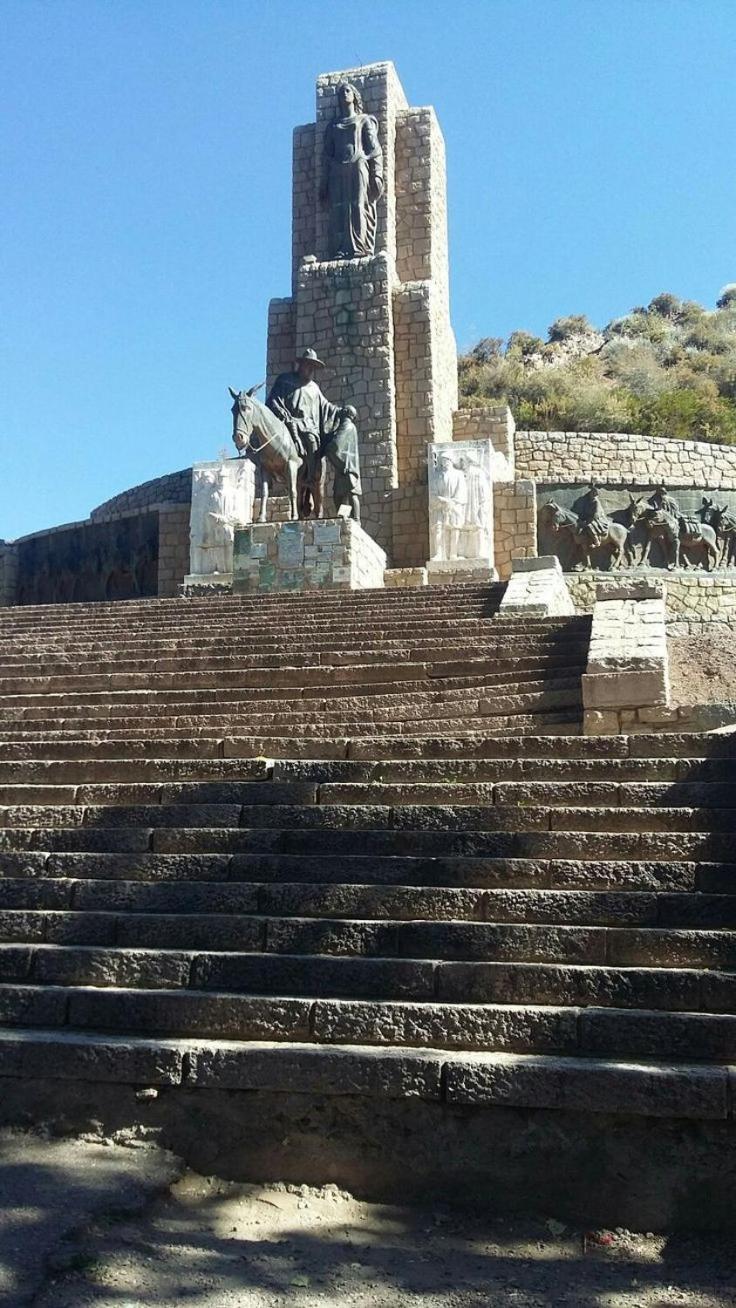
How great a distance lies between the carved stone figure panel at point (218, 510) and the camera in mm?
16547

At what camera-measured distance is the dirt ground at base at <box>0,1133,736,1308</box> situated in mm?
2637

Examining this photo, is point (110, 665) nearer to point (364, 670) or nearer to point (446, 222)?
point (364, 670)

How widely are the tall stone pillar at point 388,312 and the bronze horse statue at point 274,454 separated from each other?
343 centimetres

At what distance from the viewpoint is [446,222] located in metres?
21.8

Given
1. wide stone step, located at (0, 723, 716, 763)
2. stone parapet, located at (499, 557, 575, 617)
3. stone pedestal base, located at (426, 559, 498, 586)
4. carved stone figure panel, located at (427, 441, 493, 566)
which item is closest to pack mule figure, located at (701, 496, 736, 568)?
carved stone figure panel, located at (427, 441, 493, 566)

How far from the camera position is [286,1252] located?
2854 mm

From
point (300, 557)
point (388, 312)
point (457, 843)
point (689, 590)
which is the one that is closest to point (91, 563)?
point (388, 312)

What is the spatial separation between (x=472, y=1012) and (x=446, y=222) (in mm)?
20685

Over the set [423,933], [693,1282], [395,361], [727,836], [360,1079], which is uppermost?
[395,361]

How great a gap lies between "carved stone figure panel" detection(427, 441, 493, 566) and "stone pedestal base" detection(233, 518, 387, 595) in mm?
3306

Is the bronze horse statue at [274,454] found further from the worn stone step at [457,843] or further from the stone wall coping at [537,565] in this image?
the worn stone step at [457,843]

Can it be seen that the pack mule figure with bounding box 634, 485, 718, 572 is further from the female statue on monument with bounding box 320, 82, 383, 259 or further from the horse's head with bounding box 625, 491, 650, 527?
the female statue on monument with bounding box 320, 82, 383, 259

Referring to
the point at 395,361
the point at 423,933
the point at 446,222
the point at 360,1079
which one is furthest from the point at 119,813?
the point at 446,222

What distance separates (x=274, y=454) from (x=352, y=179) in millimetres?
8027
